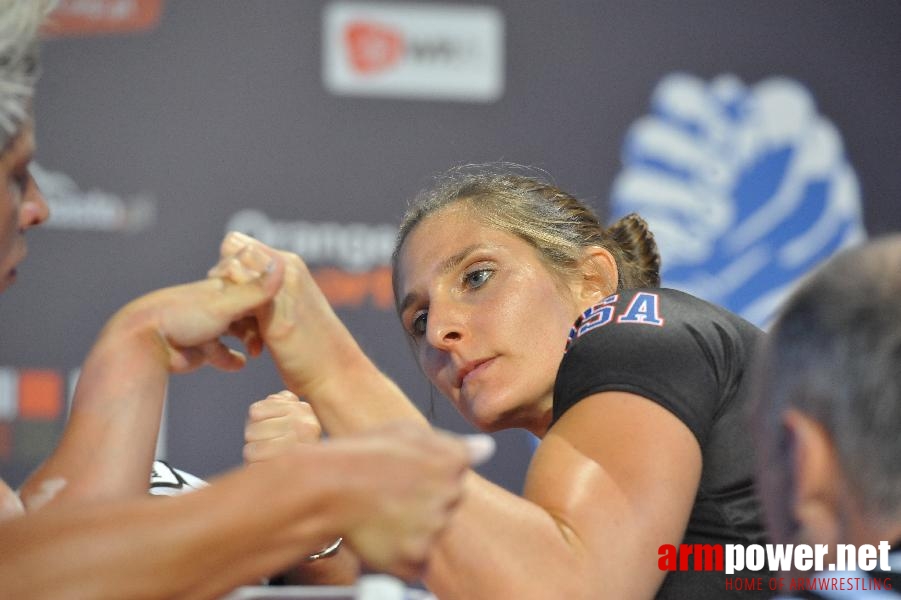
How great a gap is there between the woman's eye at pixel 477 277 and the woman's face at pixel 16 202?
2.24ft

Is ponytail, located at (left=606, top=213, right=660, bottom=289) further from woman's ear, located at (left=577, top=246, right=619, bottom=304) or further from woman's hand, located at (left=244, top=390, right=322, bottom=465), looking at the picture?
woman's hand, located at (left=244, top=390, right=322, bottom=465)

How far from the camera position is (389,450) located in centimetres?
79

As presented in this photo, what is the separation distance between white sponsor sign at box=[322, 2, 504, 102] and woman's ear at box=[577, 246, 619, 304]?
1.36m

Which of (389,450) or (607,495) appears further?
(607,495)

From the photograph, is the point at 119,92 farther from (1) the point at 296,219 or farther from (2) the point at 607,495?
(2) the point at 607,495

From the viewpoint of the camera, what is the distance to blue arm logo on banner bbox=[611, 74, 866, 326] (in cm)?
310

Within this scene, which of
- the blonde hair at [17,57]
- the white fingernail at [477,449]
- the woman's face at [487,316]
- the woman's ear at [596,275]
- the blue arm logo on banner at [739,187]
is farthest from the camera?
the blue arm logo on banner at [739,187]

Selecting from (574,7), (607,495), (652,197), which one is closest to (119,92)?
(574,7)

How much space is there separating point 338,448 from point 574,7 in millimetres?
2535

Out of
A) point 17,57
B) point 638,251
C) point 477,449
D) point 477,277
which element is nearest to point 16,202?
point 17,57

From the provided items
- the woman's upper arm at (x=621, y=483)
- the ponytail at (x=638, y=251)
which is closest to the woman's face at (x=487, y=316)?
the ponytail at (x=638, y=251)

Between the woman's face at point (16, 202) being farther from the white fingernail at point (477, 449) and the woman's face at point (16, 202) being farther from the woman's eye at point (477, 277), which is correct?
the woman's eye at point (477, 277)

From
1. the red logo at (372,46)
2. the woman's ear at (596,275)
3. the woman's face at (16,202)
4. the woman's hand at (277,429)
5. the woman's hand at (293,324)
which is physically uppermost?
the red logo at (372,46)

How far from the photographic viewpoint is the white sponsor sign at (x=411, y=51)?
2.96 meters
